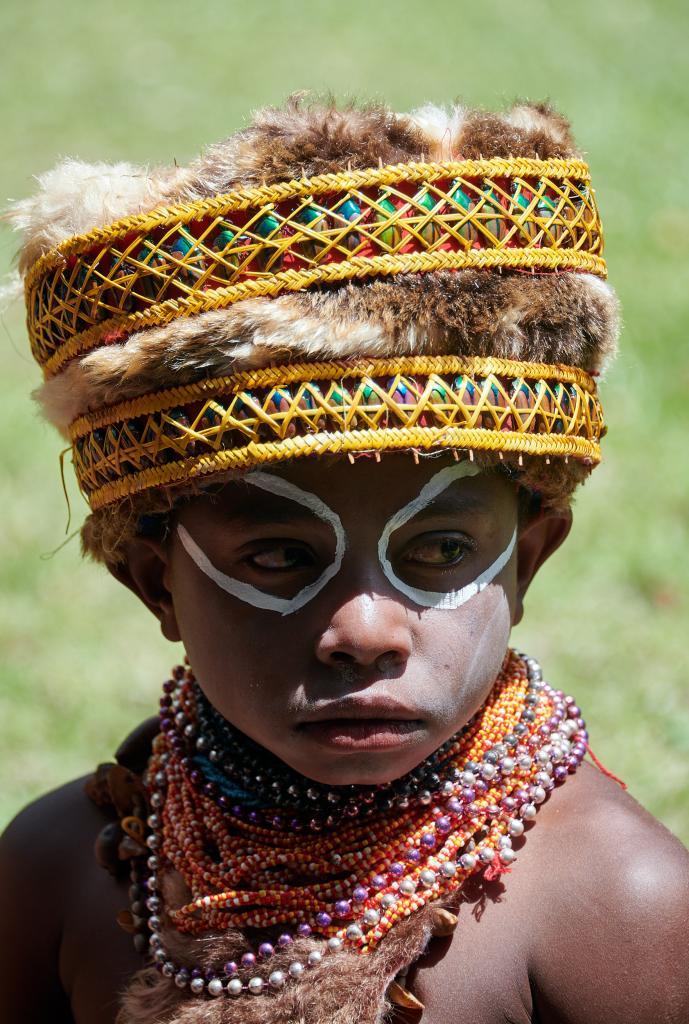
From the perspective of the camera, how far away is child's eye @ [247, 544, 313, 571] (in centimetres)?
188

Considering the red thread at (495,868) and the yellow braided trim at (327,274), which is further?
the red thread at (495,868)

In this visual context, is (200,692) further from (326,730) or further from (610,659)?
(610,659)

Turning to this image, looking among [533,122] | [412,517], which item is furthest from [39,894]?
[533,122]

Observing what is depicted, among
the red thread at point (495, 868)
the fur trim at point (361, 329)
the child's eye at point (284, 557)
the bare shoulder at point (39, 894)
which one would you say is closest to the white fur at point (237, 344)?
the fur trim at point (361, 329)

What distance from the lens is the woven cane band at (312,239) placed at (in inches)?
68.7

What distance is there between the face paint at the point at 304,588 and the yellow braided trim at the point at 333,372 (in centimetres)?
15

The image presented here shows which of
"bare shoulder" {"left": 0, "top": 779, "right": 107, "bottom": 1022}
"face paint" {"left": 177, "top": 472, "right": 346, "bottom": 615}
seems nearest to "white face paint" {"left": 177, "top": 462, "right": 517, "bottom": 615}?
"face paint" {"left": 177, "top": 472, "right": 346, "bottom": 615}

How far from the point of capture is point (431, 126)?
1862 mm

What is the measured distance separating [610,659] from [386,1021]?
230 cm

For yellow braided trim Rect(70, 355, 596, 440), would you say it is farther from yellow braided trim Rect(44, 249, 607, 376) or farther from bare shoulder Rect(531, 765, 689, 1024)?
bare shoulder Rect(531, 765, 689, 1024)

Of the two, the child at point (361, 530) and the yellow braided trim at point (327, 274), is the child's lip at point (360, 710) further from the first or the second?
the yellow braided trim at point (327, 274)

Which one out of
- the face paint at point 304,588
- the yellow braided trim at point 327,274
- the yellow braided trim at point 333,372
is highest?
the yellow braided trim at point 327,274

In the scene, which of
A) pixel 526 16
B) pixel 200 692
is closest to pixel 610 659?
pixel 200 692

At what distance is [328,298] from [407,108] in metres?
4.30
